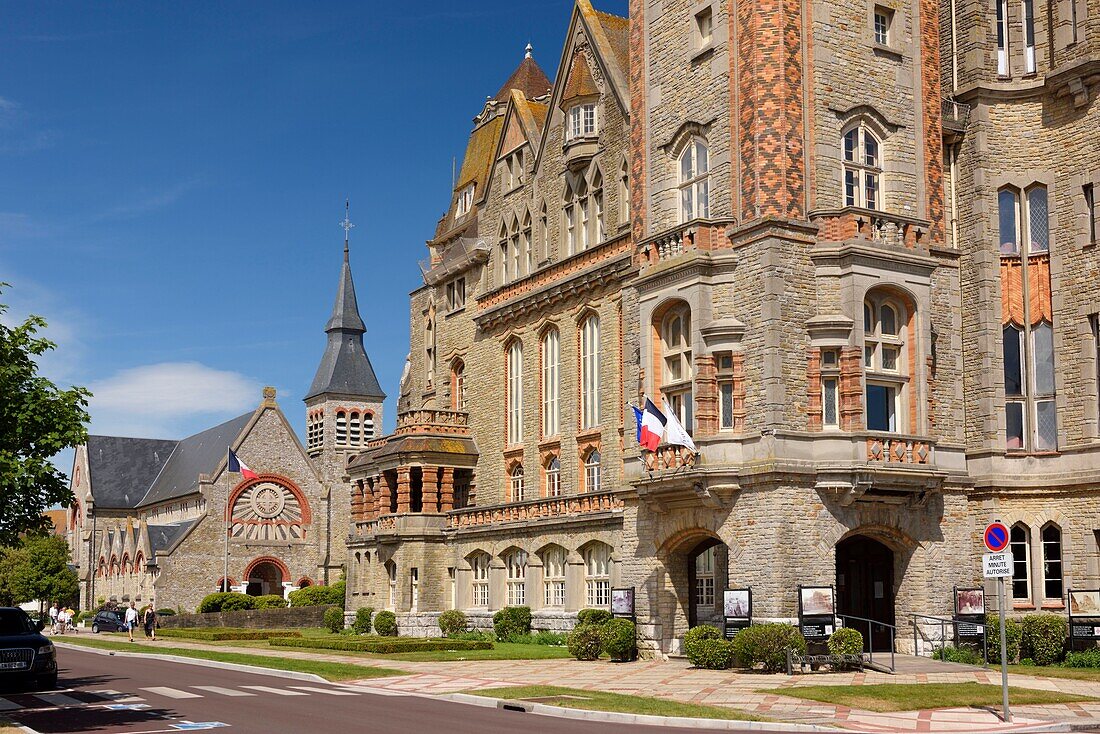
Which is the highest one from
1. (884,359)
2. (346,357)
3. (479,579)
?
(346,357)

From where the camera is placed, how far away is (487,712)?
22.4 m

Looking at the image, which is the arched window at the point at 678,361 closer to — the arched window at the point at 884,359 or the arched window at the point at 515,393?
the arched window at the point at 884,359

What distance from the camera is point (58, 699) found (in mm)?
24859

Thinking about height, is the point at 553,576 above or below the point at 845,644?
above

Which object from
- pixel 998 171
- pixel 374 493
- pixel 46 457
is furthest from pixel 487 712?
pixel 374 493

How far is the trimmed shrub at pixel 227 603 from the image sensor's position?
73875mm

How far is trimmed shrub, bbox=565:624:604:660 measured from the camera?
34.6 metres

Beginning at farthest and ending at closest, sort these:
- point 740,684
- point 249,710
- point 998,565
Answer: point 740,684
point 249,710
point 998,565

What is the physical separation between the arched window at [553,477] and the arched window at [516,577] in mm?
2582

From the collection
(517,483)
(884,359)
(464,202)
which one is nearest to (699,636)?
(884,359)

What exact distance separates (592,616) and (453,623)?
11.1 meters

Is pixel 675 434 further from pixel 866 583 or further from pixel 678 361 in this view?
pixel 866 583

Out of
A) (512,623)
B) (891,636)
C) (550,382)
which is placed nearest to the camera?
(891,636)

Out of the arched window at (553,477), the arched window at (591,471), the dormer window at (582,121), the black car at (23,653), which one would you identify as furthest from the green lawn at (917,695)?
the dormer window at (582,121)
